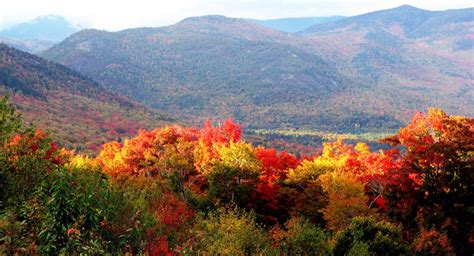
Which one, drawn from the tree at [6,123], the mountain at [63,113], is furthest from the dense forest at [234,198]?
the mountain at [63,113]

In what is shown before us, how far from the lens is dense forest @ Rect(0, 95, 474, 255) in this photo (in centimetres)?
1541

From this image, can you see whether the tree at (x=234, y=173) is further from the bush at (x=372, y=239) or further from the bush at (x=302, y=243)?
the bush at (x=302, y=243)

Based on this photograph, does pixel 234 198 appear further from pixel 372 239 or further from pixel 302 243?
pixel 302 243

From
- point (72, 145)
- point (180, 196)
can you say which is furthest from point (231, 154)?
point (72, 145)

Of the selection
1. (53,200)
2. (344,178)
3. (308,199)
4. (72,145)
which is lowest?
(72,145)

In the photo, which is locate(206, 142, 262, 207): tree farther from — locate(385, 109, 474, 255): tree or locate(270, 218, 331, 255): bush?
locate(270, 218, 331, 255): bush

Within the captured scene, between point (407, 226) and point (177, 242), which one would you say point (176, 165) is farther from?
point (407, 226)

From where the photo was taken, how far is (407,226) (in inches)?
1431

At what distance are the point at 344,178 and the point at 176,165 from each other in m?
19.6

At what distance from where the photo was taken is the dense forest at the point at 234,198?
15.4 metres

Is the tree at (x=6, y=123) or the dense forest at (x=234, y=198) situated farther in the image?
the tree at (x=6, y=123)

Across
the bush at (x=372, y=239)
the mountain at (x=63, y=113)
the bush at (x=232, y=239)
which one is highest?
the bush at (x=232, y=239)

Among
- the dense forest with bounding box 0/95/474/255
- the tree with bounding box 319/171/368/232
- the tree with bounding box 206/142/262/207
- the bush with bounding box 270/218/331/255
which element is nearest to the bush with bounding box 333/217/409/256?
the dense forest with bounding box 0/95/474/255

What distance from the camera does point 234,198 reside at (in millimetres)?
46125
